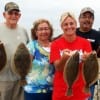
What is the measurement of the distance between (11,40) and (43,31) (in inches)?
24.9

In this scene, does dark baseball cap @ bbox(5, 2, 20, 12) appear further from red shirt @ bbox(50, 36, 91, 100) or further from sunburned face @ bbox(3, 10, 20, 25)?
red shirt @ bbox(50, 36, 91, 100)

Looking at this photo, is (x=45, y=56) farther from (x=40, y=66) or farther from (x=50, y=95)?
(x=50, y=95)

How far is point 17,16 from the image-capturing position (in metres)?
6.23

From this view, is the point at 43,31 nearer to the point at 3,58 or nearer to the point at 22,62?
the point at 22,62

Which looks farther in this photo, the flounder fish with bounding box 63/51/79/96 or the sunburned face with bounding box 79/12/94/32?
the sunburned face with bounding box 79/12/94/32

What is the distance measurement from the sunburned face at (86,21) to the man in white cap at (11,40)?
100cm

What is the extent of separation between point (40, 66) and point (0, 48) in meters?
0.68

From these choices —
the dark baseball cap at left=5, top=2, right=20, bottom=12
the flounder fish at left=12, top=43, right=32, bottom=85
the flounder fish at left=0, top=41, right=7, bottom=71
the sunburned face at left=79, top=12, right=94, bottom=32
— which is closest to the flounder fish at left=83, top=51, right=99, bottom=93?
the flounder fish at left=12, top=43, right=32, bottom=85

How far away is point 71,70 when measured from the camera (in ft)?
16.9

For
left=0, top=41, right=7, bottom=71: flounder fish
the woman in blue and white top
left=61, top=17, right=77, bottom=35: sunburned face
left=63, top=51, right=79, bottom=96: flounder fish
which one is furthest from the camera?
the woman in blue and white top

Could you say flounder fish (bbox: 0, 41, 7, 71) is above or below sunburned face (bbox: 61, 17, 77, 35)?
below

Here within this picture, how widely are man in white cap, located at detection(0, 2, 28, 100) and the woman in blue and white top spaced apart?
38 centimetres

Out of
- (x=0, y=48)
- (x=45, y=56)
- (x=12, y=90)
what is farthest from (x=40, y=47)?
(x=12, y=90)

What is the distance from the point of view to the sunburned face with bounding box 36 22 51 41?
576 centimetres
